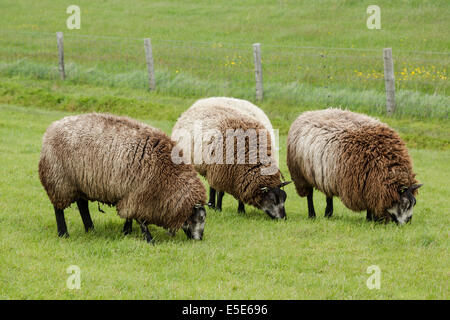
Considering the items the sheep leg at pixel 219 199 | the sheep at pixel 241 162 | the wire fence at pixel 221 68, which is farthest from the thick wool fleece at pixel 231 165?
the wire fence at pixel 221 68

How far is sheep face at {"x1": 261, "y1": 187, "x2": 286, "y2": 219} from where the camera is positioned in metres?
9.54

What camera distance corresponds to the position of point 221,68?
67.6ft

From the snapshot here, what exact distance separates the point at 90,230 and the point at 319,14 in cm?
2265

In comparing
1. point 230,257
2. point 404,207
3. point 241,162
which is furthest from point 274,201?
point 230,257

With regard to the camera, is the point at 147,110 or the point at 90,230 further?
the point at 147,110

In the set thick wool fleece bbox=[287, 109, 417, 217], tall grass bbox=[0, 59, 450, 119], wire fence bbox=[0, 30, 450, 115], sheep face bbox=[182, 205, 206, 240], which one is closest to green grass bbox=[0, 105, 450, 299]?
sheep face bbox=[182, 205, 206, 240]

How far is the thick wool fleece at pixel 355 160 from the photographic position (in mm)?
8656

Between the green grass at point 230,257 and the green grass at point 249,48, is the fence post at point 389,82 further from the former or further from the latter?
the green grass at point 230,257

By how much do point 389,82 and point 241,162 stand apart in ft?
27.6

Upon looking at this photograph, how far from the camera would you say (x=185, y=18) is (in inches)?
1201

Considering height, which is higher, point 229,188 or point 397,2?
point 397,2

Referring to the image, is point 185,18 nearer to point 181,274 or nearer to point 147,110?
point 147,110

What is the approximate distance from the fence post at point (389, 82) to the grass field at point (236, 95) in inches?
9.6
